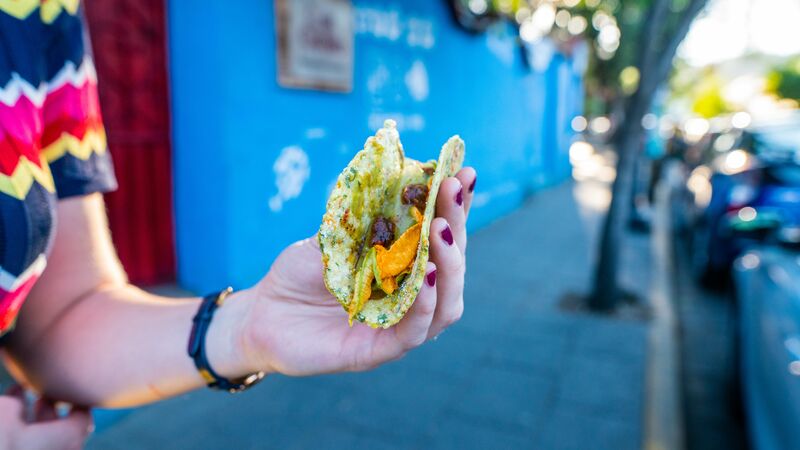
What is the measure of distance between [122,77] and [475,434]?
10.7 feet

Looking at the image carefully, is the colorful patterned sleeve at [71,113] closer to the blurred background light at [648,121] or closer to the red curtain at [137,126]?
the red curtain at [137,126]

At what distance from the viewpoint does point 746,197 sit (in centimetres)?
542

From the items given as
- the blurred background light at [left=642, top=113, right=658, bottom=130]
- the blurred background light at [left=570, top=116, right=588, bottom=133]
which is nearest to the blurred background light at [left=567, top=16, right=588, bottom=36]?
the blurred background light at [left=570, top=116, right=588, bottom=133]

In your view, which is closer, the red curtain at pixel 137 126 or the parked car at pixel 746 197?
the red curtain at pixel 137 126

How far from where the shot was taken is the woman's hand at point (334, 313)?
112 cm

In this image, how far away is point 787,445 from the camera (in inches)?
93.2

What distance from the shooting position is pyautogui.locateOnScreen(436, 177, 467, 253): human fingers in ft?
3.68

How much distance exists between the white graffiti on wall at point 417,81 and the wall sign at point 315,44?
1331 millimetres

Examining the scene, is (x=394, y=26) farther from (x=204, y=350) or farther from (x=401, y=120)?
(x=204, y=350)

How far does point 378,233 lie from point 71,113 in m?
0.69

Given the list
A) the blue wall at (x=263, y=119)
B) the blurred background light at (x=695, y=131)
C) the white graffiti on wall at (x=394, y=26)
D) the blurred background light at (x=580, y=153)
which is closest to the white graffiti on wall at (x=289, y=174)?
the blue wall at (x=263, y=119)

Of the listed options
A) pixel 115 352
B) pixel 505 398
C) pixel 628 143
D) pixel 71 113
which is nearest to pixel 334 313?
pixel 115 352

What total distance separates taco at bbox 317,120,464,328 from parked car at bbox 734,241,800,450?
1968 millimetres

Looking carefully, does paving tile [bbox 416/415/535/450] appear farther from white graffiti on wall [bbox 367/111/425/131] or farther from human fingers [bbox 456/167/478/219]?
white graffiti on wall [bbox 367/111/425/131]
